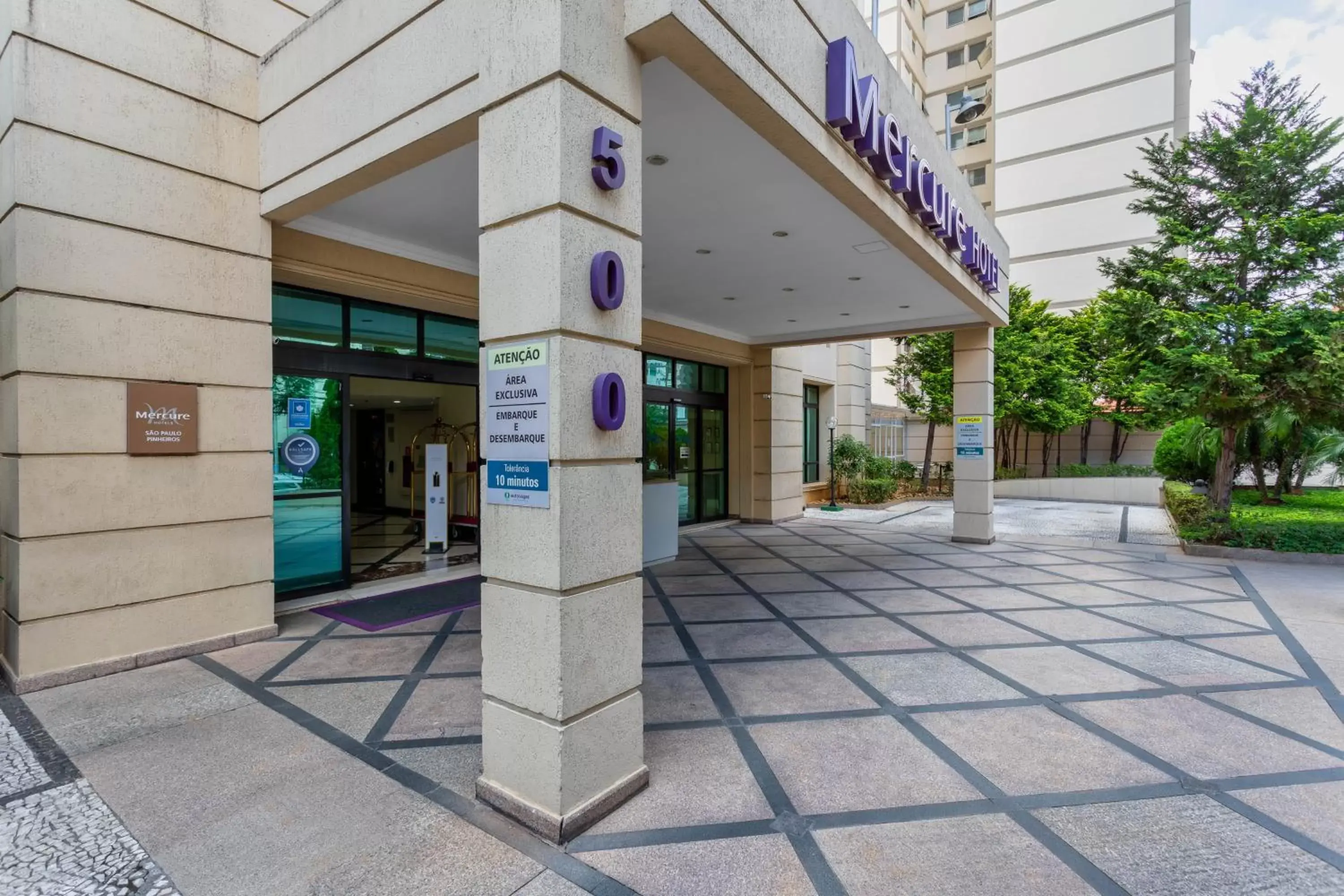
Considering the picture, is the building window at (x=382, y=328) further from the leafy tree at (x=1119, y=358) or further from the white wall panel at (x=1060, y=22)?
the white wall panel at (x=1060, y=22)

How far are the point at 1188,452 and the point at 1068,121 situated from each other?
57.8 ft

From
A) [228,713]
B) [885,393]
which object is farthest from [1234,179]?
[885,393]

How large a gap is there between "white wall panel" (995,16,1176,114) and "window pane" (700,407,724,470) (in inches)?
981

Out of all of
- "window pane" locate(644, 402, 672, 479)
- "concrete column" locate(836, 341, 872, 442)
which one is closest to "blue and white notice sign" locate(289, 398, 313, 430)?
"window pane" locate(644, 402, 672, 479)

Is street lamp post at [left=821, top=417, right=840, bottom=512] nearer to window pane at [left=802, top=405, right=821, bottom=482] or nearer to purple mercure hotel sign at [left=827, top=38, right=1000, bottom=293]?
window pane at [left=802, top=405, right=821, bottom=482]

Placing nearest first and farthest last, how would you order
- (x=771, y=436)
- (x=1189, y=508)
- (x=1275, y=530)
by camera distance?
(x=1275, y=530) < (x=1189, y=508) < (x=771, y=436)

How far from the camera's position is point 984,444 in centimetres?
1084

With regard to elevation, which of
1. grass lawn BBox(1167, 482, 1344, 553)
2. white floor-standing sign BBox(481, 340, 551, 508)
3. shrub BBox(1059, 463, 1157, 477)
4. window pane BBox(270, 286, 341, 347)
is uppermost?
window pane BBox(270, 286, 341, 347)

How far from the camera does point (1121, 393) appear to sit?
19266 millimetres

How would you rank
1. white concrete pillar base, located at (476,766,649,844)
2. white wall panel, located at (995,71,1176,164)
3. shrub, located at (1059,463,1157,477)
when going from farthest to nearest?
1. white wall panel, located at (995,71,1176,164)
2. shrub, located at (1059,463,1157,477)
3. white concrete pillar base, located at (476,766,649,844)

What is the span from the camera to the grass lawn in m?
8.90

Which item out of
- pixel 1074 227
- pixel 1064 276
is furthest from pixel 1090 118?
pixel 1064 276

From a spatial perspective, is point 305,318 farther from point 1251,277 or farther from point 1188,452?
point 1188,452

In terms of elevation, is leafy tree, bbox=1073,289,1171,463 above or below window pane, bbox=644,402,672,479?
above
